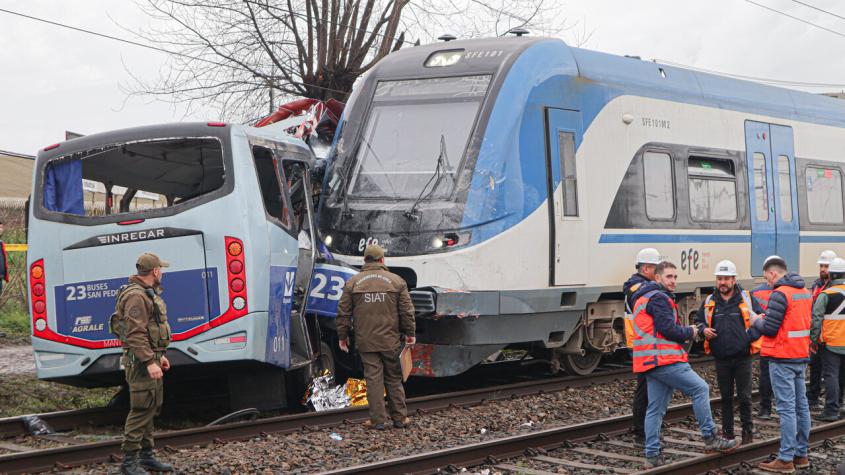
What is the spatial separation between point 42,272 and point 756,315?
6193 mm

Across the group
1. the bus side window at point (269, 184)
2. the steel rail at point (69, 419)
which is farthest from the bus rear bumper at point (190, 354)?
the bus side window at point (269, 184)

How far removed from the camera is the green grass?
11195 mm

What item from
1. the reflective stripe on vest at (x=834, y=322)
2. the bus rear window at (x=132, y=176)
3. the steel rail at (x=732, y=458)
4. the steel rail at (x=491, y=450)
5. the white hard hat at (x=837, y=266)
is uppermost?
the bus rear window at (x=132, y=176)

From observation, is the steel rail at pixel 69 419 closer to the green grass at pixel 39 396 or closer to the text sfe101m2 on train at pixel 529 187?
the green grass at pixel 39 396

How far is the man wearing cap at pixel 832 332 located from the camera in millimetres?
10008

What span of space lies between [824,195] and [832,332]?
5.69 m

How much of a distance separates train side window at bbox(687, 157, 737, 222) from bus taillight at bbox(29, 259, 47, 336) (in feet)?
25.1

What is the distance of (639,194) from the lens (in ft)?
40.1

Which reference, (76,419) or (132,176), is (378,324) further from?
(76,419)

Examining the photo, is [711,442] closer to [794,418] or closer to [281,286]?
[794,418]

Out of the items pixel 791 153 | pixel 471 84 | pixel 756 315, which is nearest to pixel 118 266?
pixel 471 84

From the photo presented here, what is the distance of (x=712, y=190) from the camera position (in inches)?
523

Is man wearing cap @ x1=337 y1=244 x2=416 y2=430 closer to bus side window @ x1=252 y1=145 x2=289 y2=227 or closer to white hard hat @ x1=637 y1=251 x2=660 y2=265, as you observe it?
bus side window @ x1=252 y1=145 x2=289 y2=227

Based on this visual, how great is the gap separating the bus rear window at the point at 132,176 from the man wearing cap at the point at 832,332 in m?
5.85
